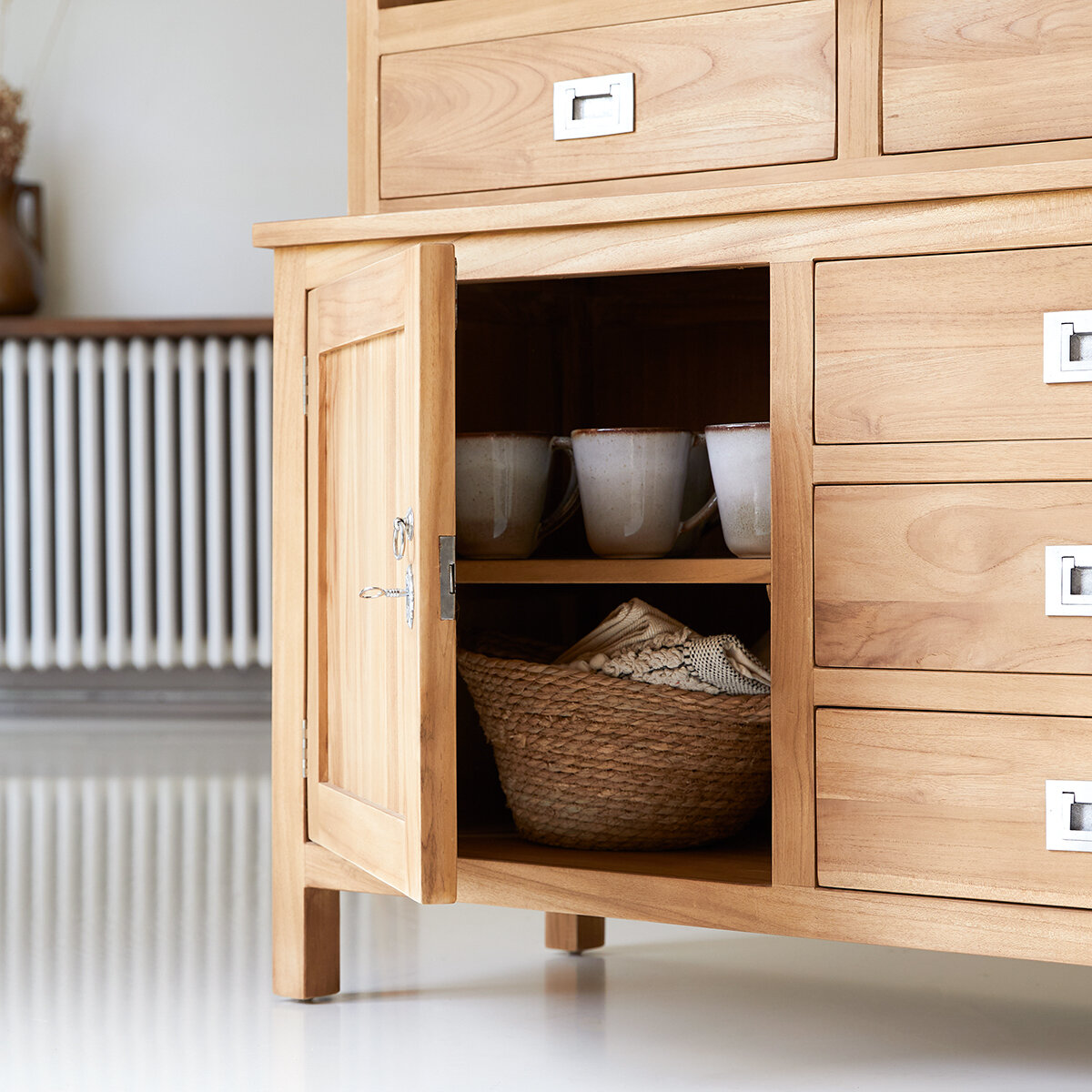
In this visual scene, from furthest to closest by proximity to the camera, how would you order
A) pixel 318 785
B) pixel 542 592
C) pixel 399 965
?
pixel 542 592
pixel 399 965
pixel 318 785

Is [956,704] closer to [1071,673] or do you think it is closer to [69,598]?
[1071,673]

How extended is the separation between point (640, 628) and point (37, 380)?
6.86ft

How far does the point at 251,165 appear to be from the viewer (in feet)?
9.90

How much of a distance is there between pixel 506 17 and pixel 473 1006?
0.81 m

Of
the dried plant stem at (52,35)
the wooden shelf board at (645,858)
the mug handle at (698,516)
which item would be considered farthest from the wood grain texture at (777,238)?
the dried plant stem at (52,35)

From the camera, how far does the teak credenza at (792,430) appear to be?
936 mm

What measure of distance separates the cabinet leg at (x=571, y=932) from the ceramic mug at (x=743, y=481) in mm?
425

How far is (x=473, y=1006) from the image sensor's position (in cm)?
120

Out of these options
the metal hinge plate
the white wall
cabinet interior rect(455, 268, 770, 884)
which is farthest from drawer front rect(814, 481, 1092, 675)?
the white wall

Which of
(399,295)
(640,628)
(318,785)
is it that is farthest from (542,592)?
(399,295)

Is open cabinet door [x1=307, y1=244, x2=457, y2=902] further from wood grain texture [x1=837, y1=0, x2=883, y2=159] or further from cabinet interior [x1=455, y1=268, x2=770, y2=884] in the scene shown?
wood grain texture [x1=837, y1=0, x2=883, y2=159]

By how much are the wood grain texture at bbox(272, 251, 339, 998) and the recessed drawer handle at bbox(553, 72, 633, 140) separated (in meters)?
0.25

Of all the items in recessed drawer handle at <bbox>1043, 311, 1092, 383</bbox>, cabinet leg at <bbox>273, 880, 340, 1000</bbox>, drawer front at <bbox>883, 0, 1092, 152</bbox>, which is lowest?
cabinet leg at <bbox>273, 880, 340, 1000</bbox>

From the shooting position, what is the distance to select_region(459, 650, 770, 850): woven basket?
1.17 meters
